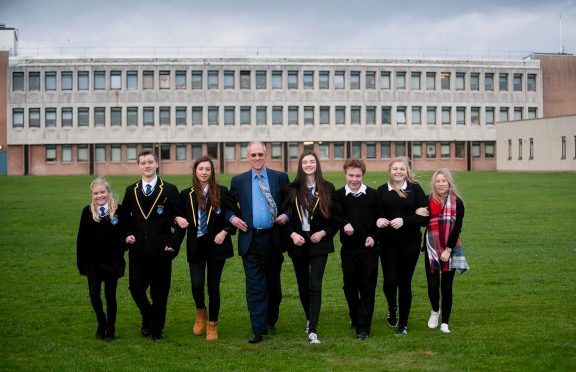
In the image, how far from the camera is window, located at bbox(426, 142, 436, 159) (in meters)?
83.9

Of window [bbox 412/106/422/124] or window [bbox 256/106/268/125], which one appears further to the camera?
window [bbox 412/106/422/124]

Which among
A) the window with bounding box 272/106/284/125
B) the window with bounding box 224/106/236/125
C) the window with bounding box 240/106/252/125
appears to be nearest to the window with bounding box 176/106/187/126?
the window with bounding box 224/106/236/125

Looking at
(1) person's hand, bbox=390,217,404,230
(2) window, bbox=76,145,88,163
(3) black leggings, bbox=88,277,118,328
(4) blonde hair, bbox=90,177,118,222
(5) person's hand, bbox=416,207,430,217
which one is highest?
(2) window, bbox=76,145,88,163

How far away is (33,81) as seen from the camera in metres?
79.1

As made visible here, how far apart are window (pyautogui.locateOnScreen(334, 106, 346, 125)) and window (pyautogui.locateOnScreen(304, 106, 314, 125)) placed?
2.24m

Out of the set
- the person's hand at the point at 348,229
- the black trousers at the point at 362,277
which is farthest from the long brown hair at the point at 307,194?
the black trousers at the point at 362,277

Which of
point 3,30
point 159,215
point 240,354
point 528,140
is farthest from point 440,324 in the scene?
point 3,30

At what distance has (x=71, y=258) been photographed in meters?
19.1

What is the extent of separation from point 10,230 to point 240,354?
58.9ft

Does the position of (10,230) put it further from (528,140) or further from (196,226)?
(528,140)

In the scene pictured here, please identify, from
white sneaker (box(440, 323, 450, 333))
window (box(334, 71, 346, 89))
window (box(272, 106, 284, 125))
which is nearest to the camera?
white sneaker (box(440, 323, 450, 333))

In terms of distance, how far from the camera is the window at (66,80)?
79.2 meters

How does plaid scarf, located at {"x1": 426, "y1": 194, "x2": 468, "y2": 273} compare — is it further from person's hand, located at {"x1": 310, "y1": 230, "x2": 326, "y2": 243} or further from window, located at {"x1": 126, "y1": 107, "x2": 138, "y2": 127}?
window, located at {"x1": 126, "y1": 107, "x2": 138, "y2": 127}

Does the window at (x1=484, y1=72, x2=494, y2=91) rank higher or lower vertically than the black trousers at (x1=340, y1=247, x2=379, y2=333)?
higher
